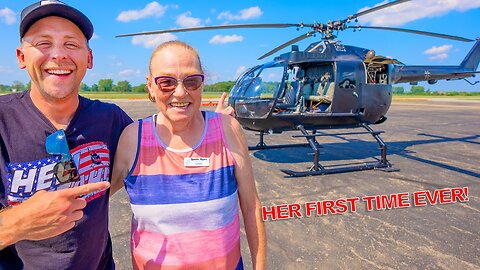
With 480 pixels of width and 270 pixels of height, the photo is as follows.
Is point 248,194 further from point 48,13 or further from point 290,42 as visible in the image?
point 290,42

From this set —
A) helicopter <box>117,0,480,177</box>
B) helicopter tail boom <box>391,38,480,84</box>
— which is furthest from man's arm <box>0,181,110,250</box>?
helicopter tail boom <box>391,38,480,84</box>

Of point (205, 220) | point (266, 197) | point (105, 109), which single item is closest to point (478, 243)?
point (266, 197)

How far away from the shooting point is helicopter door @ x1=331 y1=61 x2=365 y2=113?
678 centimetres

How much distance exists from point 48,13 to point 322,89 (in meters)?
6.84

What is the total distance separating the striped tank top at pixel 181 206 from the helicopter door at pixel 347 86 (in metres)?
5.91

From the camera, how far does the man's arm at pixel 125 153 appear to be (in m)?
1.43

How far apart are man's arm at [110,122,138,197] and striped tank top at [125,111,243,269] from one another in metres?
0.05

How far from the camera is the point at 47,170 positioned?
122 centimetres

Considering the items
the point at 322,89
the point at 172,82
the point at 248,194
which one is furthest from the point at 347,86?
the point at 172,82

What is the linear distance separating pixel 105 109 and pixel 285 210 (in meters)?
3.23
